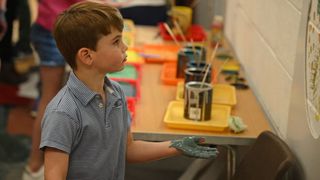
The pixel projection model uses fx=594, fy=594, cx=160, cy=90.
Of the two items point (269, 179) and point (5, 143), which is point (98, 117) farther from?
point (5, 143)

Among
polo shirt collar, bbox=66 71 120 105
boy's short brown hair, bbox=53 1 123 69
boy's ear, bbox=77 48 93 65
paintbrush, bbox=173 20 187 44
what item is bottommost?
polo shirt collar, bbox=66 71 120 105

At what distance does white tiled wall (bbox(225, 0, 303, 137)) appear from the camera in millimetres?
1876

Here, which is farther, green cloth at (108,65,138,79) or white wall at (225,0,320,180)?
green cloth at (108,65,138,79)

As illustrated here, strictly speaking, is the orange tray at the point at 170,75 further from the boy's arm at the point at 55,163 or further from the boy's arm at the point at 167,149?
the boy's arm at the point at 55,163

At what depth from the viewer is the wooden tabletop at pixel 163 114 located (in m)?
1.92

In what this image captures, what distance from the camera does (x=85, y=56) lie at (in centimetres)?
153

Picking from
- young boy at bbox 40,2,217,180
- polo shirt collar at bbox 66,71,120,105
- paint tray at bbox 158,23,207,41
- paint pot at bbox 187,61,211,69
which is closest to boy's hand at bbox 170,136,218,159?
young boy at bbox 40,2,217,180

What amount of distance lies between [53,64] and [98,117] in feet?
4.09

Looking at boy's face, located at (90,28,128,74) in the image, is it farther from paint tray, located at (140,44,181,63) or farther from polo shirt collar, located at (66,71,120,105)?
paint tray, located at (140,44,181,63)

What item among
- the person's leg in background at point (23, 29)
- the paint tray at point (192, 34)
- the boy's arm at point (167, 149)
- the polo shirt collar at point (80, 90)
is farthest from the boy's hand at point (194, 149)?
the person's leg in background at point (23, 29)

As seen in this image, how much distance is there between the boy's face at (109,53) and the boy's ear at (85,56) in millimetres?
16

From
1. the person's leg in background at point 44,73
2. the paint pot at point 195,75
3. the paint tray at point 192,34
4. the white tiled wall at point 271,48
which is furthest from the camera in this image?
the paint tray at point 192,34

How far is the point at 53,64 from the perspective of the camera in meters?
2.76

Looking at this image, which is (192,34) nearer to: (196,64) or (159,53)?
(159,53)
